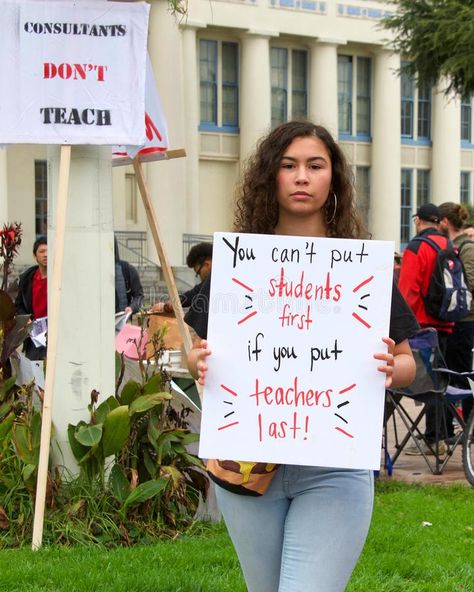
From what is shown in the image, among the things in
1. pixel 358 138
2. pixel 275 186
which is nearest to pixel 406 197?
pixel 358 138

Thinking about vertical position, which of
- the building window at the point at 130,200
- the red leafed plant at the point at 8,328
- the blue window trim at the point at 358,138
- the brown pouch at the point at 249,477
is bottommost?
the brown pouch at the point at 249,477

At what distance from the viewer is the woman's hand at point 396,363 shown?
3283 millimetres

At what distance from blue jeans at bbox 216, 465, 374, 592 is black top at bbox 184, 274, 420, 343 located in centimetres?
44

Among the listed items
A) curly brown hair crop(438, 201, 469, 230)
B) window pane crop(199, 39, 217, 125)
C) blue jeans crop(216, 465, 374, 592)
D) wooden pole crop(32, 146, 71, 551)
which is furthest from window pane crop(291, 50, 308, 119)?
blue jeans crop(216, 465, 374, 592)

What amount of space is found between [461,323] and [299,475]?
6925 millimetres

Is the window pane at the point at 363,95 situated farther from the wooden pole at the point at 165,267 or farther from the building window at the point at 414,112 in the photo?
the wooden pole at the point at 165,267

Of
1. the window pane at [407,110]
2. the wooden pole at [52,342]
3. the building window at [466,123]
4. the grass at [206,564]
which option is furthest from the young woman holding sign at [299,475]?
the building window at [466,123]

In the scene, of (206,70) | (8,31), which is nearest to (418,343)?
(8,31)

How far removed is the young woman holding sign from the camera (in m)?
3.28

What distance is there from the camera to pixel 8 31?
623 cm

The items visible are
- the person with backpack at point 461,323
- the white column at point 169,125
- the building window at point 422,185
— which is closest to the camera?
the person with backpack at point 461,323

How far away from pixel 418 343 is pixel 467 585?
313 centimetres

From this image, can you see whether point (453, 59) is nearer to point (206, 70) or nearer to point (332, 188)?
point (206, 70)

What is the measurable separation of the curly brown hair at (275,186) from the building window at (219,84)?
35.9m
